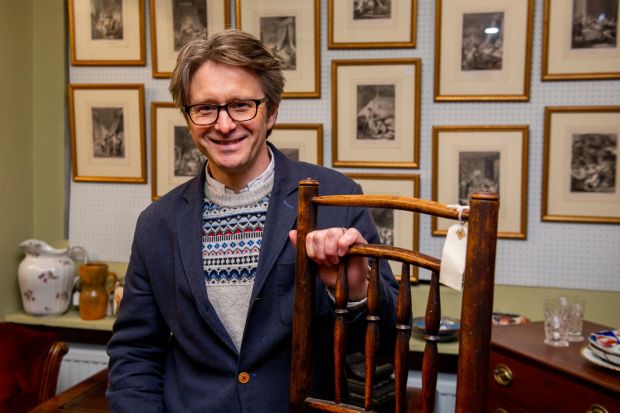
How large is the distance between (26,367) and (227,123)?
1513 mm

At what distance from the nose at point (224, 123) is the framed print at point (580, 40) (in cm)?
152

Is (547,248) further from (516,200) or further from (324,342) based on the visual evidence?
(324,342)

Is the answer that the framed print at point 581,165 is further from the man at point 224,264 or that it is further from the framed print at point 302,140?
the man at point 224,264

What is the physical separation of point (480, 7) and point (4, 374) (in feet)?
7.54

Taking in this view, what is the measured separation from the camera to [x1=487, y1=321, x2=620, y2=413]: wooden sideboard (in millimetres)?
1610

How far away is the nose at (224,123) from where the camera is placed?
54.6 inches

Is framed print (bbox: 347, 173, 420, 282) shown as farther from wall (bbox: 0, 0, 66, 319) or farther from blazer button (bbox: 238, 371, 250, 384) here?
wall (bbox: 0, 0, 66, 319)

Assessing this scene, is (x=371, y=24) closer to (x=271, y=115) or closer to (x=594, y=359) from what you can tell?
(x=271, y=115)

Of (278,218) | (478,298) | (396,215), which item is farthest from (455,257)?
(396,215)

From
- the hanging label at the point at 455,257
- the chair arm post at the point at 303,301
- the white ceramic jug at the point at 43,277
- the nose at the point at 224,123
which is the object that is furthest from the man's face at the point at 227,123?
the white ceramic jug at the point at 43,277

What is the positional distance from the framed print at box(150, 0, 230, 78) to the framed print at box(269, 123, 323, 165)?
53 cm

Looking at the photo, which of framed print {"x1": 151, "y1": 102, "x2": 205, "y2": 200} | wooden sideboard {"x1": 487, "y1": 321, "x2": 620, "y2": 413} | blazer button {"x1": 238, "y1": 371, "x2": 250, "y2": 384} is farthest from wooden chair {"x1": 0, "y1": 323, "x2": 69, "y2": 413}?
wooden sideboard {"x1": 487, "y1": 321, "x2": 620, "y2": 413}

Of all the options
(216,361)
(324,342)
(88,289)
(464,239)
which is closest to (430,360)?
(464,239)

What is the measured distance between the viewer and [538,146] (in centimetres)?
245
